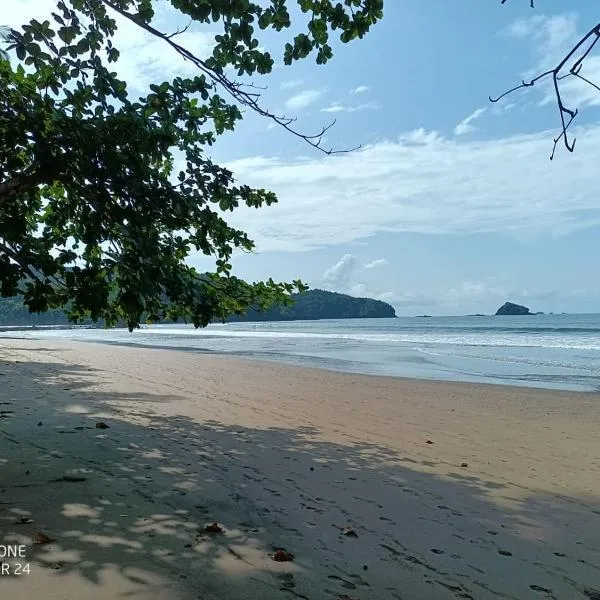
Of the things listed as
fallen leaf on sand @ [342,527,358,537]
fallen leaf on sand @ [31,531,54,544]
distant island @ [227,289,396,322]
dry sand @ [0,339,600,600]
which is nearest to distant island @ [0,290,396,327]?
distant island @ [227,289,396,322]

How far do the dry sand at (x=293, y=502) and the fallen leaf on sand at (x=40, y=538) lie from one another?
0.21 ft

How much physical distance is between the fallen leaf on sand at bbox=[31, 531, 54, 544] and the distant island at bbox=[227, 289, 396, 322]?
147231 mm

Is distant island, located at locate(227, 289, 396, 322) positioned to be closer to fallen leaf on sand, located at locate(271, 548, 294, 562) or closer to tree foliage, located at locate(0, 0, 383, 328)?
tree foliage, located at locate(0, 0, 383, 328)

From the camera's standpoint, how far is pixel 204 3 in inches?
159

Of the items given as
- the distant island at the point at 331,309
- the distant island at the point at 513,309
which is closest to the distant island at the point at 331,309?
the distant island at the point at 331,309

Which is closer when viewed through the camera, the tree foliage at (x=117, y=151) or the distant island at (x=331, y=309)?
the tree foliage at (x=117, y=151)

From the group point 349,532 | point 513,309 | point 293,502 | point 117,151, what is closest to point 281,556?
point 349,532

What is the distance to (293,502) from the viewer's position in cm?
427

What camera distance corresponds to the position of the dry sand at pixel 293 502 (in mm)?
→ 2953

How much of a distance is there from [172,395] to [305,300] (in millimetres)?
144448

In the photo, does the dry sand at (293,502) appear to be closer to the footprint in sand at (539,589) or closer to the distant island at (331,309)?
the footprint in sand at (539,589)

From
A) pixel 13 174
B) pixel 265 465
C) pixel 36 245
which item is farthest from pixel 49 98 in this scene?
pixel 265 465

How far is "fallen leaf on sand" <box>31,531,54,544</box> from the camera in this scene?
3.20 metres

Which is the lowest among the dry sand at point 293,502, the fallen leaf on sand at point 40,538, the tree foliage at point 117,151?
the dry sand at point 293,502
